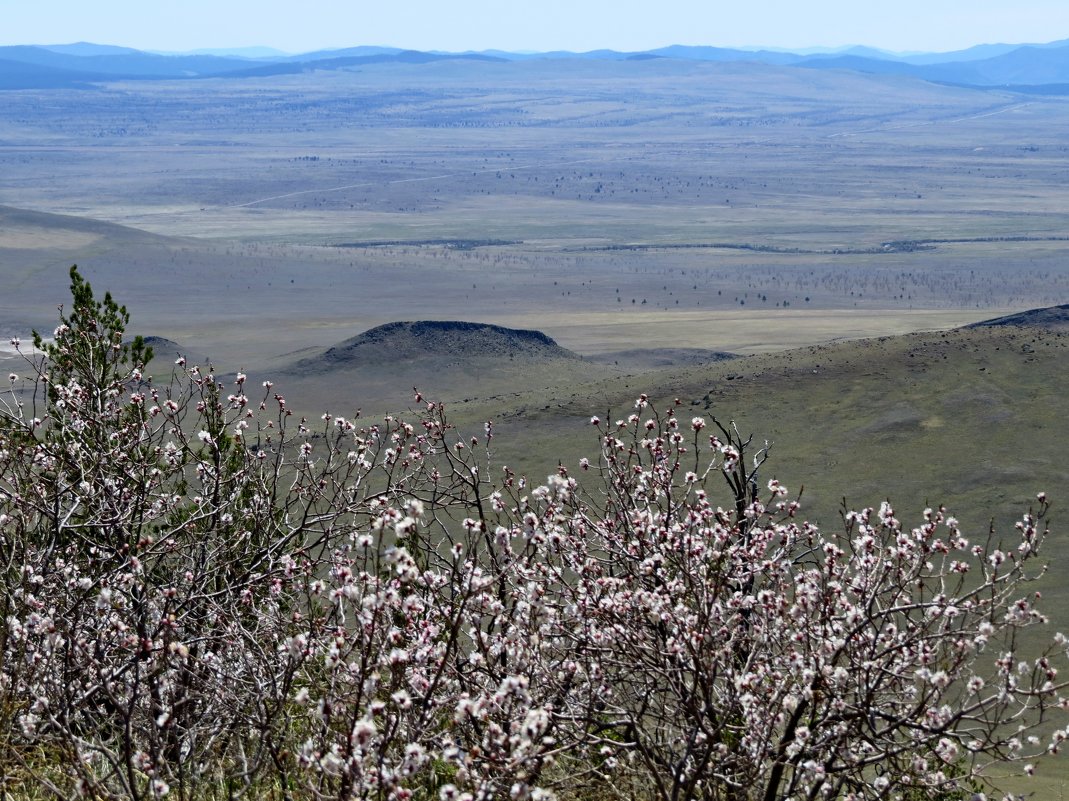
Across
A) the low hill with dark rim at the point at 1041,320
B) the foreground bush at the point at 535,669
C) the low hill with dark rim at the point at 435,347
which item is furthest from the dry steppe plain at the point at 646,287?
the foreground bush at the point at 535,669

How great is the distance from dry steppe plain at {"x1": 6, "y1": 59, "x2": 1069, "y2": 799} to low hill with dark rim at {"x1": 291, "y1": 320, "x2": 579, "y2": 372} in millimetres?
390

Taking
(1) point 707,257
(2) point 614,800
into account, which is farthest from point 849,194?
(2) point 614,800

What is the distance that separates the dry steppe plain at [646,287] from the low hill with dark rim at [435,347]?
390 mm

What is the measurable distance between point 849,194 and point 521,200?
36602mm

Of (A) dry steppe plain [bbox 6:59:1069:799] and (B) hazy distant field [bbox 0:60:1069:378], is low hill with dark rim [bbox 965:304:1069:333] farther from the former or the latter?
(B) hazy distant field [bbox 0:60:1069:378]

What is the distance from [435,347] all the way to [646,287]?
3217 centimetres

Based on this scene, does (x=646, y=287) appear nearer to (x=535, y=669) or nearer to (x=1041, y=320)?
(x=1041, y=320)

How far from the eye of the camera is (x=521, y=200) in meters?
152

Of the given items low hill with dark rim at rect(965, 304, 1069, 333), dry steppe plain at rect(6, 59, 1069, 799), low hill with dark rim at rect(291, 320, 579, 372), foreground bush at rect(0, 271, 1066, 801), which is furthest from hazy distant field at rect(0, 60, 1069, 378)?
foreground bush at rect(0, 271, 1066, 801)

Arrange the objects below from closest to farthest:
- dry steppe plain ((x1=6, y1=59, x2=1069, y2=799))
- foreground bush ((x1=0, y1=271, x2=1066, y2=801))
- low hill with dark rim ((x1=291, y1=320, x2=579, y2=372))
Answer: foreground bush ((x1=0, y1=271, x2=1066, y2=801)), dry steppe plain ((x1=6, y1=59, x2=1069, y2=799)), low hill with dark rim ((x1=291, y1=320, x2=579, y2=372))

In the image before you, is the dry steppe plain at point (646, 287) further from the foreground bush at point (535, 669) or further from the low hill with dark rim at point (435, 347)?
the foreground bush at point (535, 669)

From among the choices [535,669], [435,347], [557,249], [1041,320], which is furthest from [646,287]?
[535,669]

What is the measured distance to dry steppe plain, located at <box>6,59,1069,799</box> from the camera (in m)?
37.3

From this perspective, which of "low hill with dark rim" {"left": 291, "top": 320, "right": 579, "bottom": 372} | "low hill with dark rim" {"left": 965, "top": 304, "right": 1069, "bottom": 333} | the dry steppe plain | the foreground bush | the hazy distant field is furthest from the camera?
the hazy distant field
